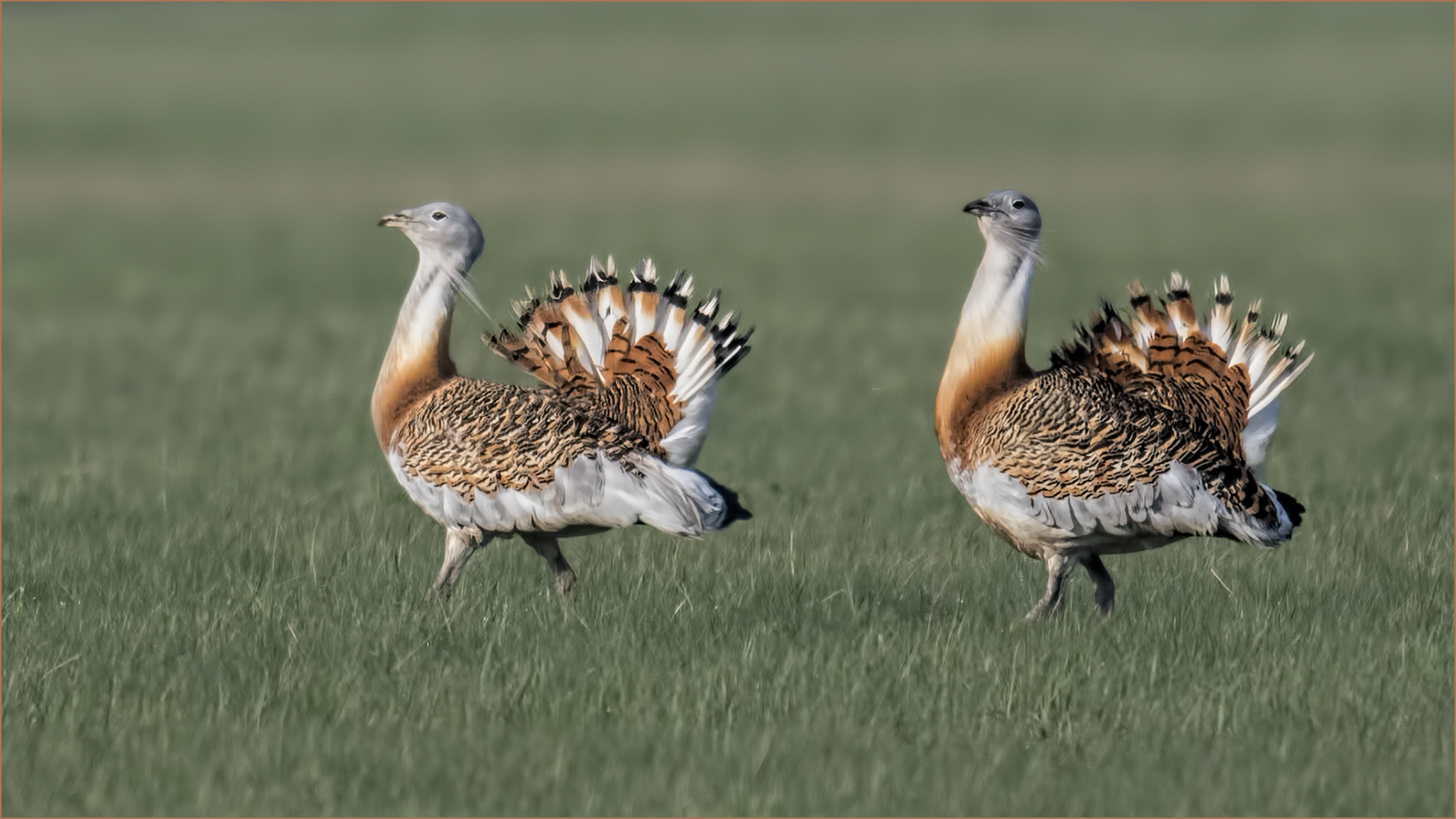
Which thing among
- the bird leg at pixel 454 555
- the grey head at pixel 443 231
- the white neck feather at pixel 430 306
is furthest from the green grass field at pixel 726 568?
the grey head at pixel 443 231

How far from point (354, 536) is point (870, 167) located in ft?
80.5

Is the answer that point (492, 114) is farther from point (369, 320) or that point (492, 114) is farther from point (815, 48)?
point (369, 320)

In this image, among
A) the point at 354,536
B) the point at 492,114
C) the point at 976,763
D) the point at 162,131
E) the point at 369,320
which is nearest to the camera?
the point at 976,763

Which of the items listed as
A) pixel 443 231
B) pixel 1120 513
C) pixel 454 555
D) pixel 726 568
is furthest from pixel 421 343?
pixel 1120 513

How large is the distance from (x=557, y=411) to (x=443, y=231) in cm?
73

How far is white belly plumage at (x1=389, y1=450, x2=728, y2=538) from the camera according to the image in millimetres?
6012

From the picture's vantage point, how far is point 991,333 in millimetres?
6113

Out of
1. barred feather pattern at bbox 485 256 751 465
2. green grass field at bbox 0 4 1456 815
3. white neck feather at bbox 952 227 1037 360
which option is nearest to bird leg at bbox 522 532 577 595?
green grass field at bbox 0 4 1456 815

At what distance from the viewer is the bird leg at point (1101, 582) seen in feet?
20.5

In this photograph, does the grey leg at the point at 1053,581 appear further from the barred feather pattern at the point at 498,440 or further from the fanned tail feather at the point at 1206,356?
the barred feather pattern at the point at 498,440

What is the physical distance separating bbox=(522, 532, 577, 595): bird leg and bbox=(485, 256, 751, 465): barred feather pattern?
473 mm

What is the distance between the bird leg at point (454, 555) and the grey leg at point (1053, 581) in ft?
5.91

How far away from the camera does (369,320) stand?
14.7 m

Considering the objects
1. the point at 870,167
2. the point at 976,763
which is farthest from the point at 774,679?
the point at 870,167
